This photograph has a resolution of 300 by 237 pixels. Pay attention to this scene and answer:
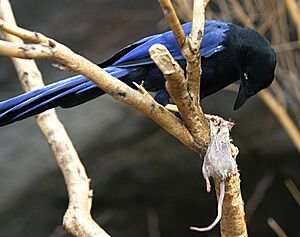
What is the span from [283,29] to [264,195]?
3.15ft

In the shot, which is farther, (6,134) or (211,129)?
(6,134)

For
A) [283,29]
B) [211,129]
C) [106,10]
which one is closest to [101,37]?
[106,10]

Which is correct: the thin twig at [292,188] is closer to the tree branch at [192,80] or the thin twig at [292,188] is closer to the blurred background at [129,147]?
the blurred background at [129,147]

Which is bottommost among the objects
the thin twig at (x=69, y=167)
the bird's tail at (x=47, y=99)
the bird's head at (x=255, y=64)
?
the thin twig at (x=69, y=167)

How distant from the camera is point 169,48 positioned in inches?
88.5

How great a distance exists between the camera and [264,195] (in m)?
3.84

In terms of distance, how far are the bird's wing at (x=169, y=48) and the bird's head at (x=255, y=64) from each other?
0.40ft

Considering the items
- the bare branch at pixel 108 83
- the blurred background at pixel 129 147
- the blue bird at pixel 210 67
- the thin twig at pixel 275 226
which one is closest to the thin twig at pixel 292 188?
the blurred background at pixel 129 147

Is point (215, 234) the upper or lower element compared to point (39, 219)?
lower

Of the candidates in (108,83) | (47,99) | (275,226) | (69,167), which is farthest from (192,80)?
(275,226)

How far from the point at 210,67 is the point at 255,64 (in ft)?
0.68

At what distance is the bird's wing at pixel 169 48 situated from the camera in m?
2.15

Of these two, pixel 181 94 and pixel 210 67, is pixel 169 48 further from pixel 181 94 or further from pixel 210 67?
pixel 181 94

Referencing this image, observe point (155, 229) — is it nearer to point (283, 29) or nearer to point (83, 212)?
point (283, 29)
